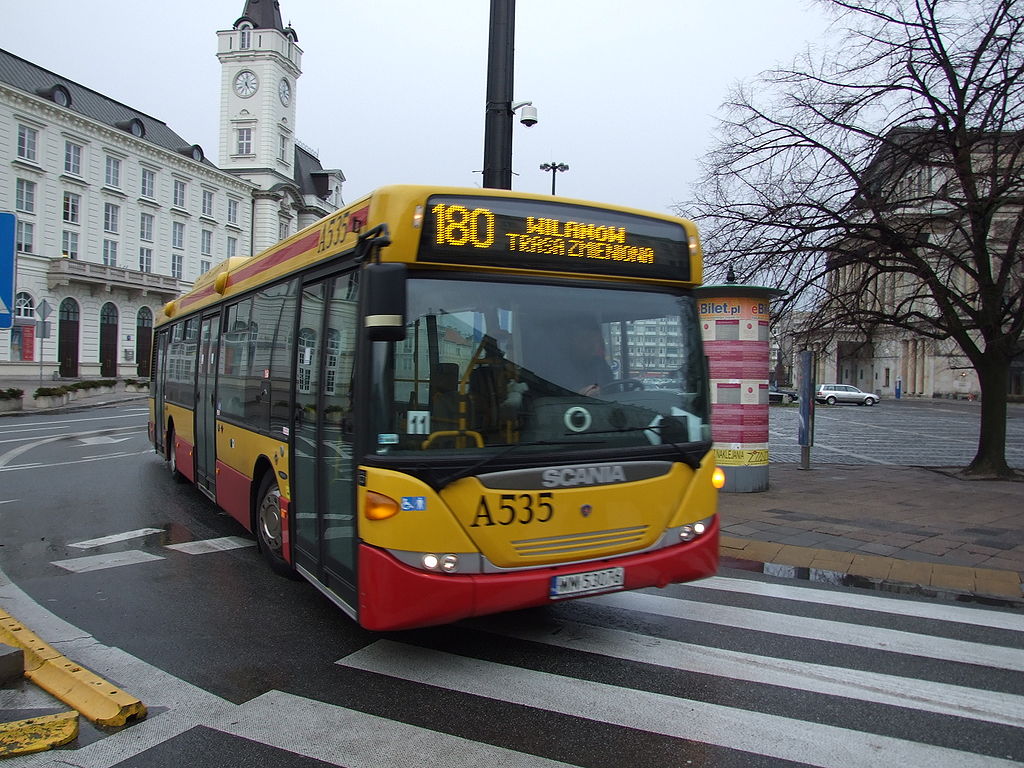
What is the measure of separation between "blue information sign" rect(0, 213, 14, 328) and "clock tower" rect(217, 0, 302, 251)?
6602 centimetres

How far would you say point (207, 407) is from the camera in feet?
28.0

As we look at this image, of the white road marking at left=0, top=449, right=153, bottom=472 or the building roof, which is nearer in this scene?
the white road marking at left=0, top=449, right=153, bottom=472

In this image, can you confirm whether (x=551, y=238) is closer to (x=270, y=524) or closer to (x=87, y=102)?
(x=270, y=524)

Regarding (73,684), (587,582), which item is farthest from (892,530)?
(73,684)

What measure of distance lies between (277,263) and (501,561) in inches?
134

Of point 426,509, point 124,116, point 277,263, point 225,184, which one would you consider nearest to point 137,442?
point 277,263

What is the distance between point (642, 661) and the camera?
15.3ft

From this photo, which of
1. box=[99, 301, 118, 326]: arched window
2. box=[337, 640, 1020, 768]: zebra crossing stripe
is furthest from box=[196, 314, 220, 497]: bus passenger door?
box=[99, 301, 118, 326]: arched window

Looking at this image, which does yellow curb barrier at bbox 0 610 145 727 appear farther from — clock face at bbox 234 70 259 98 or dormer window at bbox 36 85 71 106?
clock face at bbox 234 70 259 98

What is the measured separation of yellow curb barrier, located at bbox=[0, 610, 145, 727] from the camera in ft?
12.3

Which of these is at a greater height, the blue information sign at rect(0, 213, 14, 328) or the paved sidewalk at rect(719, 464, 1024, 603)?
the blue information sign at rect(0, 213, 14, 328)

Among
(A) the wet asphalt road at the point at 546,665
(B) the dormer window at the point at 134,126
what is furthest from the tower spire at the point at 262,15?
(A) the wet asphalt road at the point at 546,665

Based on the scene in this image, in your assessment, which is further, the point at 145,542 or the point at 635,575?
the point at 145,542

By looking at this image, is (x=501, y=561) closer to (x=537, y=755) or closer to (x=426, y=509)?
(x=426, y=509)
